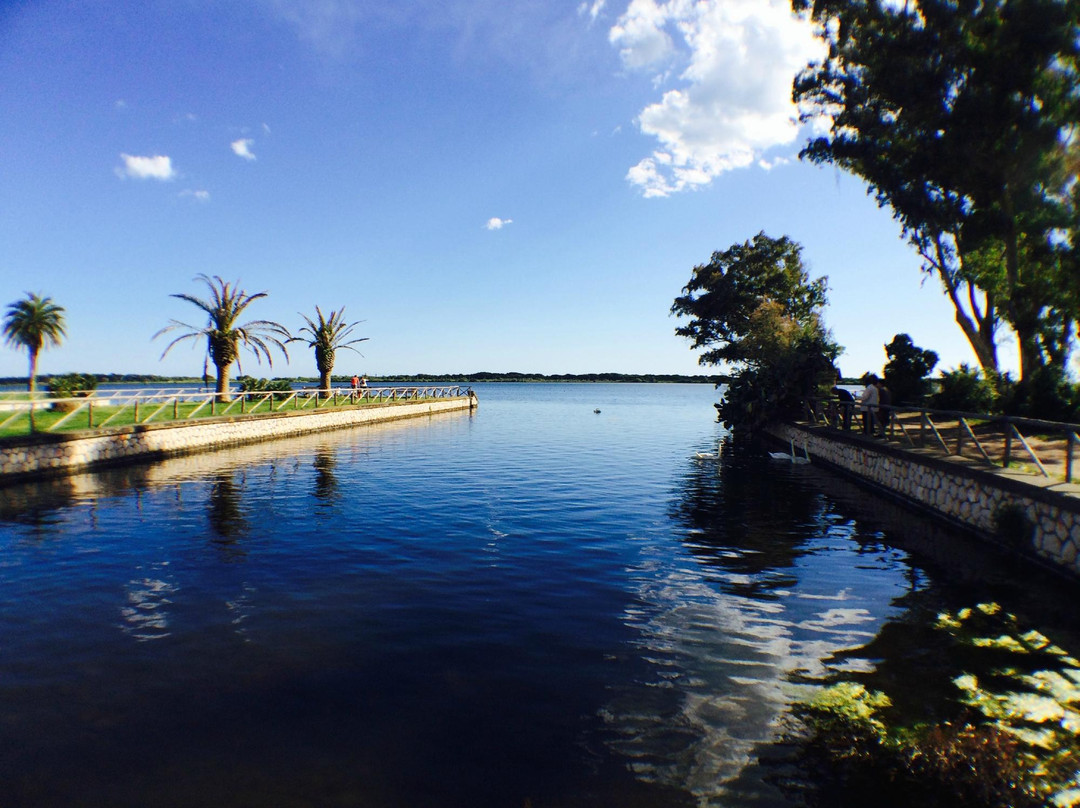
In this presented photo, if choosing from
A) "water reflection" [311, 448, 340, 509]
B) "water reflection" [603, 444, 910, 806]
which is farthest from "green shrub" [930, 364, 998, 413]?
"water reflection" [311, 448, 340, 509]

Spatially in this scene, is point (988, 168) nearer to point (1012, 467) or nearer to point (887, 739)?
point (1012, 467)

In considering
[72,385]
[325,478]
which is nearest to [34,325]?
[72,385]

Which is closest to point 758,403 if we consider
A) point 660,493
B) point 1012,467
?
point 660,493

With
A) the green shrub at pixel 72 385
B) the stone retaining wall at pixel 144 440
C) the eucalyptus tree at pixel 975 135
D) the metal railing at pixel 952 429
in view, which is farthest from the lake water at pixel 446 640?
the green shrub at pixel 72 385

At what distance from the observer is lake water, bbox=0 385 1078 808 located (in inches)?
169

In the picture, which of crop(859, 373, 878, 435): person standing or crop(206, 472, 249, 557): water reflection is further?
crop(859, 373, 878, 435): person standing

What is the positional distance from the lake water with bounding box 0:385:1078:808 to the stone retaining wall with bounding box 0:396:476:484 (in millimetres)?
3935

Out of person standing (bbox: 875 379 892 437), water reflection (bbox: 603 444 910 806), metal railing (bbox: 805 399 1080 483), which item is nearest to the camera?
water reflection (bbox: 603 444 910 806)

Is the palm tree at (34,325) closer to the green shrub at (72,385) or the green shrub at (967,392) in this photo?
the green shrub at (72,385)

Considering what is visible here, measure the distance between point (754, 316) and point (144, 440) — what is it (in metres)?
34.1

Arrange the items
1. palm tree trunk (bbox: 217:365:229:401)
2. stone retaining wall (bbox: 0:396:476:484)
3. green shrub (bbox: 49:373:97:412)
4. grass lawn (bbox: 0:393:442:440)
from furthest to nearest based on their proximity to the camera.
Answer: palm tree trunk (bbox: 217:365:229:401)
green shrub (bbox: 49:373:97:412)
grass lawn (bbox: 0:393:442:440)
stone retaining wall (bbox: 0:396:476:484)

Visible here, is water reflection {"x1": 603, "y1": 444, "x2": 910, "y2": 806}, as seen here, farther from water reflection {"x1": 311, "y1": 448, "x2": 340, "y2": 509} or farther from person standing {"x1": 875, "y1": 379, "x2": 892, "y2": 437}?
water reflection {"x1": 311, "y1": 448, "x2": 340, "y2": 509}

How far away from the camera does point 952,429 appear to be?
19.3 m

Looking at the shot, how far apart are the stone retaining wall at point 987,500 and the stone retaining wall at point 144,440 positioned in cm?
→ 2449
